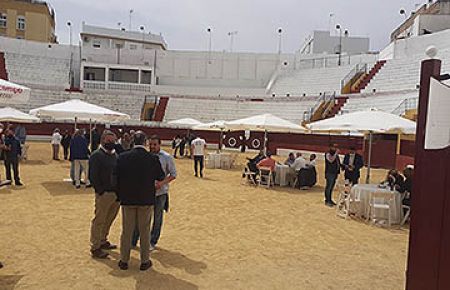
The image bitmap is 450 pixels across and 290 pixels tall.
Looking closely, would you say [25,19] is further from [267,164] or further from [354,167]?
[354,167]

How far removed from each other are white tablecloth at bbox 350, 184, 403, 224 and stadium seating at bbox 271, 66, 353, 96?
81.2ft

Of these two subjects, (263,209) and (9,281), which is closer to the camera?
(9,281)

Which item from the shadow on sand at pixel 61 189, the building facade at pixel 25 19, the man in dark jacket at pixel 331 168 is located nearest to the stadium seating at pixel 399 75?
the man in dark jacket at pixel 331 168

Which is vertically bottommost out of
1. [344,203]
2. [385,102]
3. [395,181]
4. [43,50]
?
[344,203]

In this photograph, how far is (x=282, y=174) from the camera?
45.3 feet

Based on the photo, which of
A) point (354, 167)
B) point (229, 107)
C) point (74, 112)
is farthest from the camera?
point (229, 107)

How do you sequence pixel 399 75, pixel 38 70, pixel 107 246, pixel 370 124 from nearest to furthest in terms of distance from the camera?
Result: pixel 107 246
pixel 370 124
pixel 399 75
pixel 38 70

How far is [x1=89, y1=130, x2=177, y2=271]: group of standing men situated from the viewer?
17.1ft

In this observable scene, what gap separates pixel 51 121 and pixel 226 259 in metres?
29.5

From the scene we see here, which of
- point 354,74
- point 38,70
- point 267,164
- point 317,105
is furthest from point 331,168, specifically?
point 38,70

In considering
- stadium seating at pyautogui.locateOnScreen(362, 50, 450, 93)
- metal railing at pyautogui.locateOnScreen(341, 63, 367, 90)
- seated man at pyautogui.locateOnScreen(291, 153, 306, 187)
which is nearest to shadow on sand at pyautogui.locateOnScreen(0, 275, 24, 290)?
seated man at pyautogui.locateOnScreen(291, 153, 306, 187)

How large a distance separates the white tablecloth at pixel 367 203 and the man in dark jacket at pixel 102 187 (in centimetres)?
556

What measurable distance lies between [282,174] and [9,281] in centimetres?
993

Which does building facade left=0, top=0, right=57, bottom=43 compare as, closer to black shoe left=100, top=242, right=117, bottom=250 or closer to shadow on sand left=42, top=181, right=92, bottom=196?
shadow on sand left=42, top=181, right=92, bottom=196
